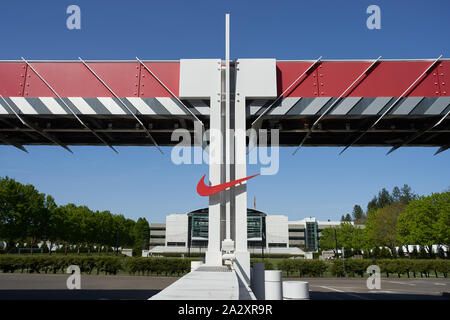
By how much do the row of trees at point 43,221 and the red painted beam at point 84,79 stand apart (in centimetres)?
4195

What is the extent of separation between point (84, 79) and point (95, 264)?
28.9 m

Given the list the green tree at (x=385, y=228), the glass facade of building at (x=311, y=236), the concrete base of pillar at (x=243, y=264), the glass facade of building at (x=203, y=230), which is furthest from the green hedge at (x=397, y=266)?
the glass facade of building at (x=311, y=236)

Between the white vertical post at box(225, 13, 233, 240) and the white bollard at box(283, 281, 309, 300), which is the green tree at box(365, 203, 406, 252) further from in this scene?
the white vertical post at box(225, 13, 233, 240)

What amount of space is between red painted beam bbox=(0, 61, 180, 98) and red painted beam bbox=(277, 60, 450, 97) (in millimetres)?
3677

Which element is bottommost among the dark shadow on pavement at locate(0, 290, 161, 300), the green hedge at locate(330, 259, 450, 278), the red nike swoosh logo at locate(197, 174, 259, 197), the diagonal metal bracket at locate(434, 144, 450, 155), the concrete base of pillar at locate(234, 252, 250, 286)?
the green hedge at locate(330, 259, 450, 278)

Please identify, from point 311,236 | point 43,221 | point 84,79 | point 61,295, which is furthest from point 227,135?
point 311,236

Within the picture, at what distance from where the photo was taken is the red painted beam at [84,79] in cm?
963

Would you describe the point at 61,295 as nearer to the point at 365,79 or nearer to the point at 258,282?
the point at 258,282

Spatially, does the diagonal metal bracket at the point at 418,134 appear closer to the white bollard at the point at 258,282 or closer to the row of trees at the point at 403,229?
the white bollard at the point at 258,282

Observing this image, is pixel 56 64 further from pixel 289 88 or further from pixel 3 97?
pixel 289 88

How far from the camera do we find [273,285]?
24.5ft

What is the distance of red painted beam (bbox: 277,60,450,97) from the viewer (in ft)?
30.8

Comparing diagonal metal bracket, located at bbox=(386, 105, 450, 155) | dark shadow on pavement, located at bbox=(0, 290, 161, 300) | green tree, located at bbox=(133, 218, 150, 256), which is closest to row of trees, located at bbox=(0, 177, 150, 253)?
green tree, located at bbox=(133, 218, 150, 256)
